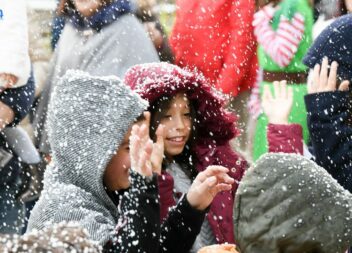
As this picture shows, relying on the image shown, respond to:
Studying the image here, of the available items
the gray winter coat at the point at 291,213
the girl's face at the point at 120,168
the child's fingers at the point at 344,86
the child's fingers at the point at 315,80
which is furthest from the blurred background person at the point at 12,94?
the gray winter coat at the point at 291,213

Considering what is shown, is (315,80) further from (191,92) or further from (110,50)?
(110,50)

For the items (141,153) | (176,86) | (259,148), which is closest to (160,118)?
(176,86)

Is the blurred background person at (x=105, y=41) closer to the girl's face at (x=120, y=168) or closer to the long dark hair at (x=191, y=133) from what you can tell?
the long dark hair at (x=191, y=133)

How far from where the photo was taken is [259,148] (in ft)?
18.3

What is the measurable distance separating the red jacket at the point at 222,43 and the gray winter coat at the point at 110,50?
481 millimetres

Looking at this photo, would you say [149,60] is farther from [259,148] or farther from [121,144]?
[121,144]

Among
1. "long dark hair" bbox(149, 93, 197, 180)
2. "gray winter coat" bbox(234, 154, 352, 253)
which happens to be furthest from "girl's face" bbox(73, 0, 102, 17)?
"gray winter coat" bbox(234, 154, 352, 253)

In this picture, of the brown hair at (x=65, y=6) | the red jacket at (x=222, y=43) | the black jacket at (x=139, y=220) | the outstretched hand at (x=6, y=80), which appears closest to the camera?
the black jacket at (x=139, y=220)

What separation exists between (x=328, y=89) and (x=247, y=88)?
1.55 meters

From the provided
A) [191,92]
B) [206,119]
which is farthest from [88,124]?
[206,119]

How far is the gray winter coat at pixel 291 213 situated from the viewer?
268 cm

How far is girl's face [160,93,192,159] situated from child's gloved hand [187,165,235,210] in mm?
551

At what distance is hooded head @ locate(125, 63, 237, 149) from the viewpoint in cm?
403

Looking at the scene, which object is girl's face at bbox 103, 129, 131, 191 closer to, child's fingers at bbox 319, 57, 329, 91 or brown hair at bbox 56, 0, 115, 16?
child's fingers at bbox 319, 57, 329, 91
